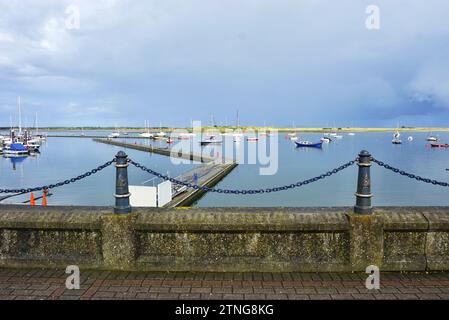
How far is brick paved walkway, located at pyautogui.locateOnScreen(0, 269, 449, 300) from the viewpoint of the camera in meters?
4.86

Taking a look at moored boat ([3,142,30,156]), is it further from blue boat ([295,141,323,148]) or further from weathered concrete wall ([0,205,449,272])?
weathered concrete wall ([0,205,449,272])

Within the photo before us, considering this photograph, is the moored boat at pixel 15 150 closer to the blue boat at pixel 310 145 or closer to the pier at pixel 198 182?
the pier at pixel 198 182

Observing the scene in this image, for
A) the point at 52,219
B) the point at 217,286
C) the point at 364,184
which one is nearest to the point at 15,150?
the point at 52,219

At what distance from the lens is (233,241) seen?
5.82 m

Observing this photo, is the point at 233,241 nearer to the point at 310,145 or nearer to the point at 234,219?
the point at 234,219

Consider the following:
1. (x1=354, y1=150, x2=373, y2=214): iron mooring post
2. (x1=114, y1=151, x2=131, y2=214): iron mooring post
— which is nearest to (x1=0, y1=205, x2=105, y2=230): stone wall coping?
(x1=114, y1=151, x2=131, y2=214): iron mooring post

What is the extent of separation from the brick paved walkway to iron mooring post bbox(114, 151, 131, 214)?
3.21 feet

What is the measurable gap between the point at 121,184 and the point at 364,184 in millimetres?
3712

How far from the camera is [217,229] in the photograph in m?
5.74

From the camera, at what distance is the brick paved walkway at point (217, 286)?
16.0 ft

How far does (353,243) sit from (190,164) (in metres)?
61.9

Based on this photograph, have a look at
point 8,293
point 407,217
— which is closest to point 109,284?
point 8,293

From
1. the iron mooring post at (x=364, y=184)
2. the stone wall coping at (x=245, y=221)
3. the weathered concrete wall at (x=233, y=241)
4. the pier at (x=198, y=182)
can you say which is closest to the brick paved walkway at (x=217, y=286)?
the weathered concrete wall at (x=233, y=241)
